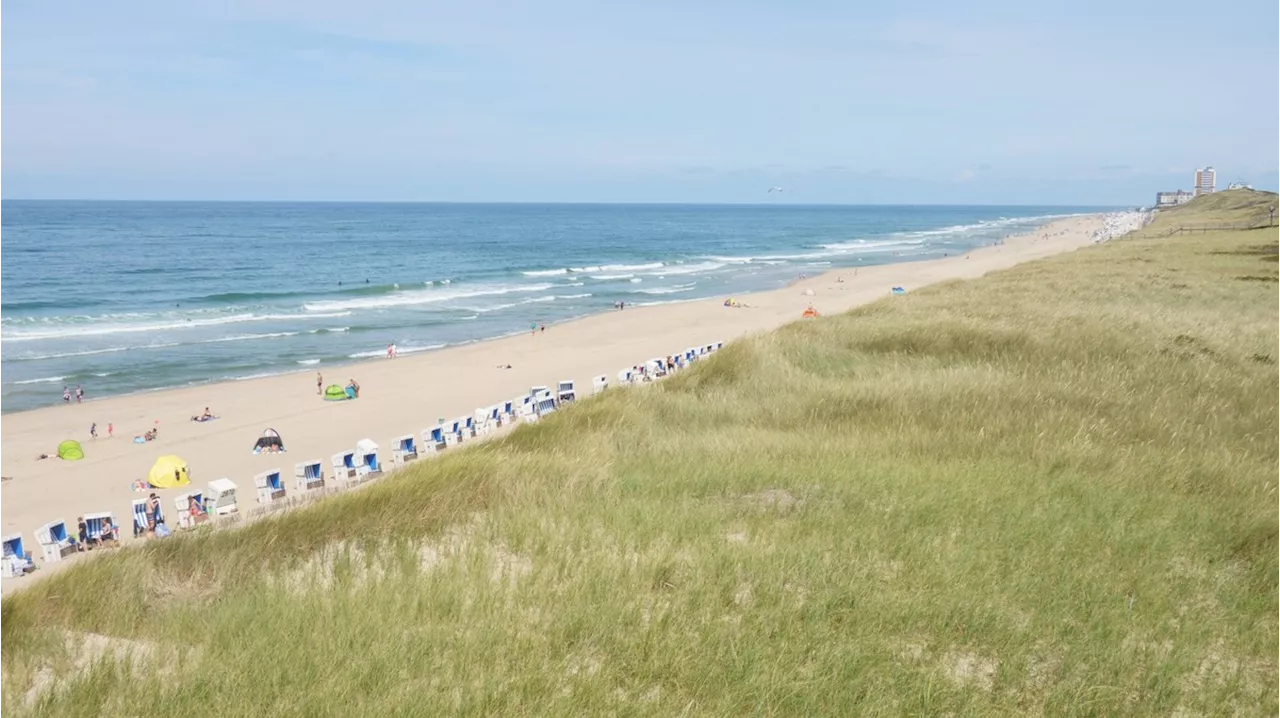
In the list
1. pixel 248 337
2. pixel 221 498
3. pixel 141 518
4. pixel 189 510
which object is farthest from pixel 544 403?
pixel 248 337

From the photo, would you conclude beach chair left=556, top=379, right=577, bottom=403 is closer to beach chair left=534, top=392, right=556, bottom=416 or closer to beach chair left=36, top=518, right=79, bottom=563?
beach chair left=534, top=392, right=556, bottom=416

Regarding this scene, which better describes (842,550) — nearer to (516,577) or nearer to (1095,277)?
(516,577)

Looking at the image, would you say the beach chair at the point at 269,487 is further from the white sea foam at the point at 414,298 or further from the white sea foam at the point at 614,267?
the white sea foam at the point at 614,267

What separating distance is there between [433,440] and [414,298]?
3372 cm

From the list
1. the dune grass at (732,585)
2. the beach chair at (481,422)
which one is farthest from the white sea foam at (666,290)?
the dune grass at (732,585)

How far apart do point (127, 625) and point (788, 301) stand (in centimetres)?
4669

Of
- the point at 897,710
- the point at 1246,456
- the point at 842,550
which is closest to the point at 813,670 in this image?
the point at 897,710

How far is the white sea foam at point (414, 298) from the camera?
4775 cm

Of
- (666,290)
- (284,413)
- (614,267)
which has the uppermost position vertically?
(614,267)

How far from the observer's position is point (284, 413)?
82.3 feet

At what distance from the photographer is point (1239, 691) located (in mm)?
3805

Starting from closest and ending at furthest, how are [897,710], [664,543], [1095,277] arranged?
[897,710]
[664,543]
[1095,277]

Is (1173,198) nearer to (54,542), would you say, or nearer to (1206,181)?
(1206,181)

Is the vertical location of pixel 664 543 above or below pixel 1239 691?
above
